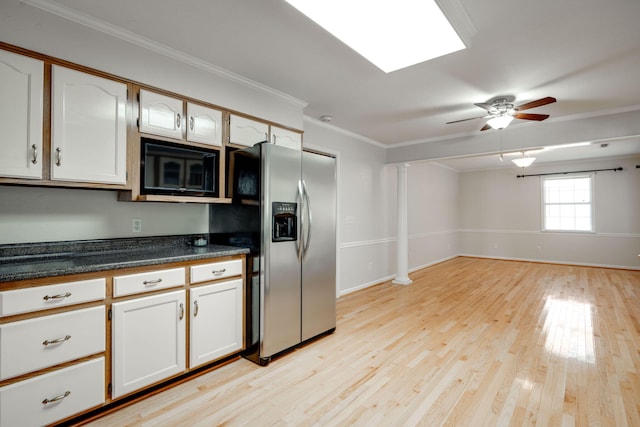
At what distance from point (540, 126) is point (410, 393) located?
12.7 ft

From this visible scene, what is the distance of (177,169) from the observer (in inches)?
97.7

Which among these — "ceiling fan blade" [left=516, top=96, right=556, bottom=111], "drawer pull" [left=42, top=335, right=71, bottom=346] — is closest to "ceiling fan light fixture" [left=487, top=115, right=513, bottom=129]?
"ceiling fan blade" [left=516, top=96, right=556, bottom=111]

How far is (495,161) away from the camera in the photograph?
7.21 m

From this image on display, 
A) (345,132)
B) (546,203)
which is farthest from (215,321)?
(546,203)

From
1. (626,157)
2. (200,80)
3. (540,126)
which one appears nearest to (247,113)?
(200,80)

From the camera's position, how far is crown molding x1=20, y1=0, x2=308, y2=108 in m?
1.93

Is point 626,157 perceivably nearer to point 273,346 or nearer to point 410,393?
point 410,393

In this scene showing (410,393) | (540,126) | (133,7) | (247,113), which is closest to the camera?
(133,7)

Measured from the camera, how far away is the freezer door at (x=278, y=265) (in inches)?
100

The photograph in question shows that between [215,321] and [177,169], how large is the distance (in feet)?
4.13

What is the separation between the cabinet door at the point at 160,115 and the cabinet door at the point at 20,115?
581 mm

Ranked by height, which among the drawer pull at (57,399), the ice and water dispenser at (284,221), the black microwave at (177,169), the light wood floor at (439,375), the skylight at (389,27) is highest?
the skylight at (389,27)

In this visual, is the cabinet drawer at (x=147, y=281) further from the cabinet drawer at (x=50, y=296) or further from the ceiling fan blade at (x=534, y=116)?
the ceiling fan blade at (x=534, y=116)

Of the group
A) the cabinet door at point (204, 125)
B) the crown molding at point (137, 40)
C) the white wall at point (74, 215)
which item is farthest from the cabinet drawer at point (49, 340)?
the crown molding at point (137, 40)
